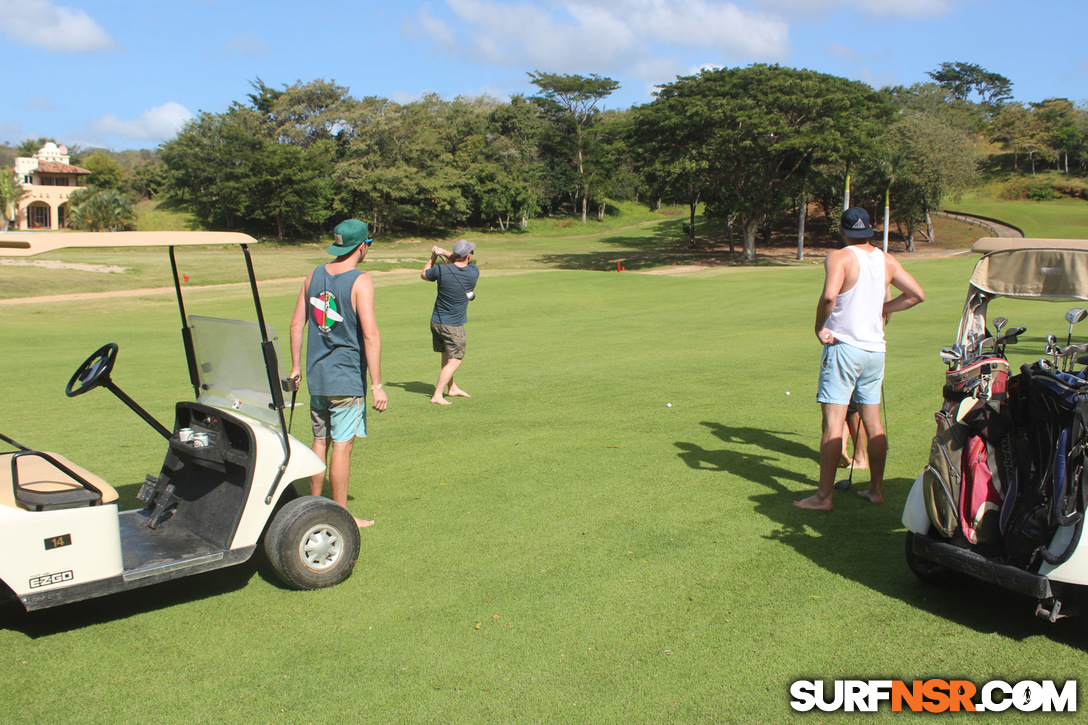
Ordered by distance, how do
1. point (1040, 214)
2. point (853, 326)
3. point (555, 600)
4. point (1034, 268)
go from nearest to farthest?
point (555, 600), point (1034, 268), point (853, 326), point (1040, 214)

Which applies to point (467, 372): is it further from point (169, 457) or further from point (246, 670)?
point (246, 670)

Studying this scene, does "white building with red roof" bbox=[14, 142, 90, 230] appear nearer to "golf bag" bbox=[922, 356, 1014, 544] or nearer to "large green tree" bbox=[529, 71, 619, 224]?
"large green tree" bbox=[529, 71, 619, 224]

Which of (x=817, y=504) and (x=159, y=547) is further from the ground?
(x=159, y=547)

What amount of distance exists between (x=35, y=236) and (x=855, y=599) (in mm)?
4573

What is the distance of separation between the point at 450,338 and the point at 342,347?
450 centimetres

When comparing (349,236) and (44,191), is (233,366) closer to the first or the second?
(349,236)

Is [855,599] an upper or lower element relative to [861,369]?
lower

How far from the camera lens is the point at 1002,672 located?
136 inches

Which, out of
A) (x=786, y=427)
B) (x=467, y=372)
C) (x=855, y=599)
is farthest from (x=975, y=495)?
(x=467, y=372)

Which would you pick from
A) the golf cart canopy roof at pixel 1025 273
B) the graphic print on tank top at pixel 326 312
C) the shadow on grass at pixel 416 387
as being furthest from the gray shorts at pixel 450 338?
the golf cart canopy roof at pixel 1025 273

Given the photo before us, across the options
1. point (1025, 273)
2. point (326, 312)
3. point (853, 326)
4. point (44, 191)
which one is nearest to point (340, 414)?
point (326, 312)

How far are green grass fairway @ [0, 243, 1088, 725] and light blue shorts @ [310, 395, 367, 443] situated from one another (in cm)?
69

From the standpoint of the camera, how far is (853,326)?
5.39 metres

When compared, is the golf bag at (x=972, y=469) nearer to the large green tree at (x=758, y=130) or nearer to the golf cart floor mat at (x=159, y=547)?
the golf cart floor mat at (x=159, y=547)
